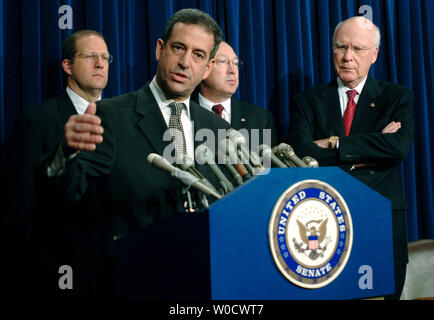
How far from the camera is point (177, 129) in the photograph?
2023 mm

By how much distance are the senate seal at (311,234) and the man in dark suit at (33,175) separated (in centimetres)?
146

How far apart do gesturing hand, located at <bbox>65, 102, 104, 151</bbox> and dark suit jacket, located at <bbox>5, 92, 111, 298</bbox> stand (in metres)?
1.04

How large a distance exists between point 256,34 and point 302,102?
0.75m

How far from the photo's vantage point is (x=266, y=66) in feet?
12.4

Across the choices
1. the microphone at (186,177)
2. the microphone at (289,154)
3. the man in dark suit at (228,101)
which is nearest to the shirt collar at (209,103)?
the man in dark suit at (228,101)

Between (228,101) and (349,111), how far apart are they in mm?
660

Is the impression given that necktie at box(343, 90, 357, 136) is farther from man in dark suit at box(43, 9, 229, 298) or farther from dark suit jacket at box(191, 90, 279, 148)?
man in dark suit at box(43, 9, 229, 298)

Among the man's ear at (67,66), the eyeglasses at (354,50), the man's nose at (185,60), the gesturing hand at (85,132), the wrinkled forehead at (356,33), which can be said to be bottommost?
the gesturing hand at (85,132)

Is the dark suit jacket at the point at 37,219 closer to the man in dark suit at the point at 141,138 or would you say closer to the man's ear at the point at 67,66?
the man's ear at the point at 67,66

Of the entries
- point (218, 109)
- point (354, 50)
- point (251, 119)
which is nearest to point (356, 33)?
point (354, 50)

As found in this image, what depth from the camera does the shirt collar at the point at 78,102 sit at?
9.49 feet

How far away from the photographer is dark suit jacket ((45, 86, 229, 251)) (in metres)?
1.81

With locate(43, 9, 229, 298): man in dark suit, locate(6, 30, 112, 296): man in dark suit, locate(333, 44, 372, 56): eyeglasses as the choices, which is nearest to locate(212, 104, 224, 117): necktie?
locate(6, 30, 112, 296): man in dark suit

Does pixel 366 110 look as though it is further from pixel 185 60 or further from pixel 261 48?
pixel 185 60
